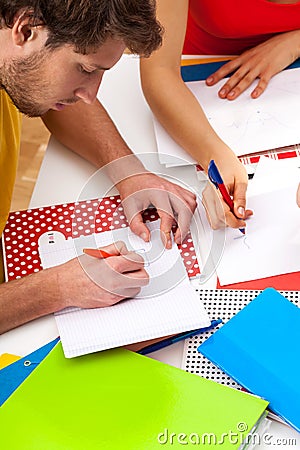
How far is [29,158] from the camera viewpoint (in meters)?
2.55

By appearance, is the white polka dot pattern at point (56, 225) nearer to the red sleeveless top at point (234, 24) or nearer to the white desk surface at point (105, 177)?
the white desk surface at point (105, 177)

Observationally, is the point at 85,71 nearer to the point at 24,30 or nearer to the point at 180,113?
the point at 24,30

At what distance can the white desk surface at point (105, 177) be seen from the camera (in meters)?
1.19

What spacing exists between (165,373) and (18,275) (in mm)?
337

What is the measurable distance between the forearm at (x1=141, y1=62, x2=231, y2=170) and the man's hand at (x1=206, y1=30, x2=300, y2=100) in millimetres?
84

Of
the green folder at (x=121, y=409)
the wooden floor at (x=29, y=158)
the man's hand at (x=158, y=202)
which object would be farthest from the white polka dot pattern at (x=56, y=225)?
the wooden floor at (x=29, y=158)

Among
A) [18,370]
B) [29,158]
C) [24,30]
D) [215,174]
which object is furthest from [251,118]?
[29,158]

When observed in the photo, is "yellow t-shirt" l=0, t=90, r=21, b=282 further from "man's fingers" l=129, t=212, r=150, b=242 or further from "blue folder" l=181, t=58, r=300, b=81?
"blue folder" l=181, t=58, r=300, b=81

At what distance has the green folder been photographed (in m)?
1.01

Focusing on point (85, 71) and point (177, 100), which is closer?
point (85, 71)

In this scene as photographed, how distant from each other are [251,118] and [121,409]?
27.5 inches

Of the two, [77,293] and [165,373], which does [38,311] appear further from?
[165,373]

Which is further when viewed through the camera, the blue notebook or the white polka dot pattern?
the white polka dot pattern

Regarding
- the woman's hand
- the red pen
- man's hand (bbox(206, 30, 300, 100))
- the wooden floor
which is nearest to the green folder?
the red pen
